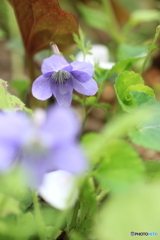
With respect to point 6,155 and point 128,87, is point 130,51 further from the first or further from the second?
point 6,155

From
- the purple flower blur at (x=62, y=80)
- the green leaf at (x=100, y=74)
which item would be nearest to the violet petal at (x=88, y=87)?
the purple flower blur at (x=62, y=80)

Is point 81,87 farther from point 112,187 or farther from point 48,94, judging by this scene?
point 112,187

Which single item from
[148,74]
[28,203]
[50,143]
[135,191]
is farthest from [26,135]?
[148,74]

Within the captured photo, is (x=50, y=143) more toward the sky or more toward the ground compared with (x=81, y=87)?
more toward the sky

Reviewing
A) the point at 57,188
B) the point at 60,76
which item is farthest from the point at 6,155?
the point at 60,76

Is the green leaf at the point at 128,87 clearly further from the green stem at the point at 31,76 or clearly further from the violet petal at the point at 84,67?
the green stem at the point at 31,76

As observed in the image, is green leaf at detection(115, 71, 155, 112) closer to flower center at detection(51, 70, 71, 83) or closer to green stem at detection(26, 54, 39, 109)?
flower center at detection(51, 70, 71, 83)
